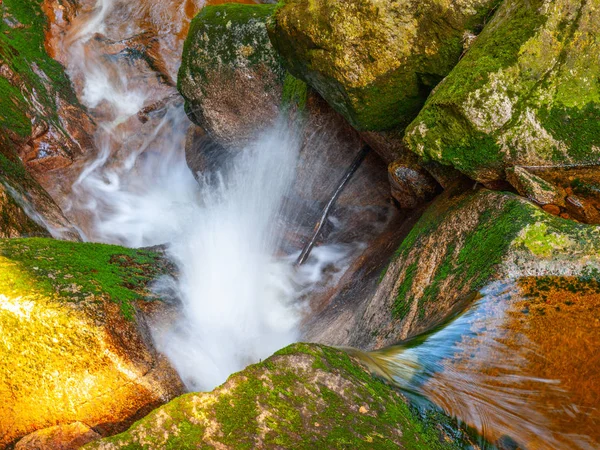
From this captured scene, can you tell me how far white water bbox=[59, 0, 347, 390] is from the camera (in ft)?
19.4

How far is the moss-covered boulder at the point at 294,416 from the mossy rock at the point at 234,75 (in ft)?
17.0

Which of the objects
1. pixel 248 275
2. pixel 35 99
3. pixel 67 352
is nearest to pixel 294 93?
pixel 248 275

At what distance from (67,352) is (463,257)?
3.28 metres

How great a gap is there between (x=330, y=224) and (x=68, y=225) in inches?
148

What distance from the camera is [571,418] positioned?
293 centimetres

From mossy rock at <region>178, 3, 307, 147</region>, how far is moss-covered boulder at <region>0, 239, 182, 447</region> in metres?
4.37

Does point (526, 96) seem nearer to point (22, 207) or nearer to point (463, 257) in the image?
point (463, 257)

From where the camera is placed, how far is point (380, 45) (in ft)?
17.1

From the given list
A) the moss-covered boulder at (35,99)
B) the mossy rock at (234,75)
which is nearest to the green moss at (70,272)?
the mossy rock at (234,75)

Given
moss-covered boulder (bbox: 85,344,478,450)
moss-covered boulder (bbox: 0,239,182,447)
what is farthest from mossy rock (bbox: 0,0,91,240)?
moss-covered boulder (bbox: 85,344,478,450)

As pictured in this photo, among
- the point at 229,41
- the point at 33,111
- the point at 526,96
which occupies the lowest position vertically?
the point at 33,111

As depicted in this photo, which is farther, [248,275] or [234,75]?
[234,75]

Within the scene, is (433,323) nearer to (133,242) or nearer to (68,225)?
(68,225)

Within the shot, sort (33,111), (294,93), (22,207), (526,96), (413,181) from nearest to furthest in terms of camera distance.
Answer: (526,96) → (413,181) → (22,207) → (294,93) → (33,111)
